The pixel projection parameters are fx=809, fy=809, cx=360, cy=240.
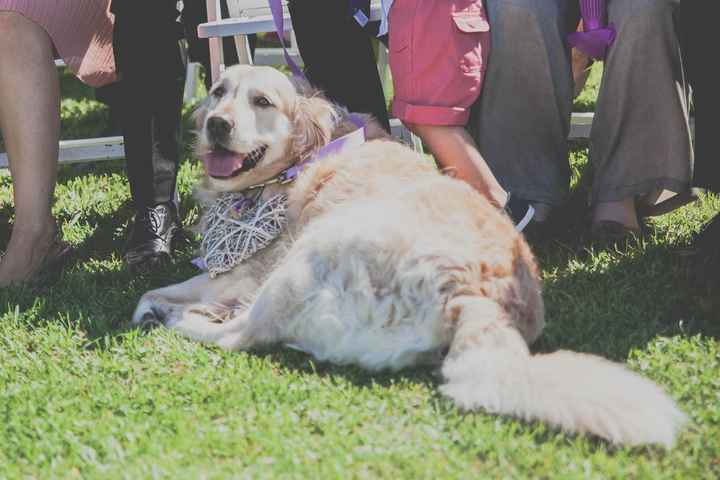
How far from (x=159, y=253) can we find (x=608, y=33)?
7.55 feet

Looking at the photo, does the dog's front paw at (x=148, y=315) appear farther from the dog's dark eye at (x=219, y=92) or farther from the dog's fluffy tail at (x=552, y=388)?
the dog's fluffy tail at (x=552, y=388)

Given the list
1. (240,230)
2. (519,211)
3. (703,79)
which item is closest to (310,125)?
(240,230)

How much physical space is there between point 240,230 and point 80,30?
1404mm

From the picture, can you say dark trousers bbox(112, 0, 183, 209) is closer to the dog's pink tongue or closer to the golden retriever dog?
the golden retriever dog

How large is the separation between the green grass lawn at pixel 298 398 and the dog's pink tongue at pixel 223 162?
66cm

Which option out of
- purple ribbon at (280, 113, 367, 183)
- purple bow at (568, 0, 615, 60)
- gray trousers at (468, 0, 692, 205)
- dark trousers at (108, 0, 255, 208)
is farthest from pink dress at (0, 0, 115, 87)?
purple bow at (568, 0, 615, 60)

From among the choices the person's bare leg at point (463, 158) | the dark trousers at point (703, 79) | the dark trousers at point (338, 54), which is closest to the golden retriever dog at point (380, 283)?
the person's bare leg at point (463, 158)

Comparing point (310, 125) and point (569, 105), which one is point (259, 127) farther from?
point (569, 105)

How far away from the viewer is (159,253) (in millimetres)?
3799

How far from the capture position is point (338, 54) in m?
3.99

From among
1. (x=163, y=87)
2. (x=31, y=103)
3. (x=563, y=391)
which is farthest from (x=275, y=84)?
(x=563, y=391)

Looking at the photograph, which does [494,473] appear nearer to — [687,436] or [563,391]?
[563,391]

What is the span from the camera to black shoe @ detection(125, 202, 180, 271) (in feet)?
12.4

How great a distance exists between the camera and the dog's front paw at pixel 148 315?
315cm
